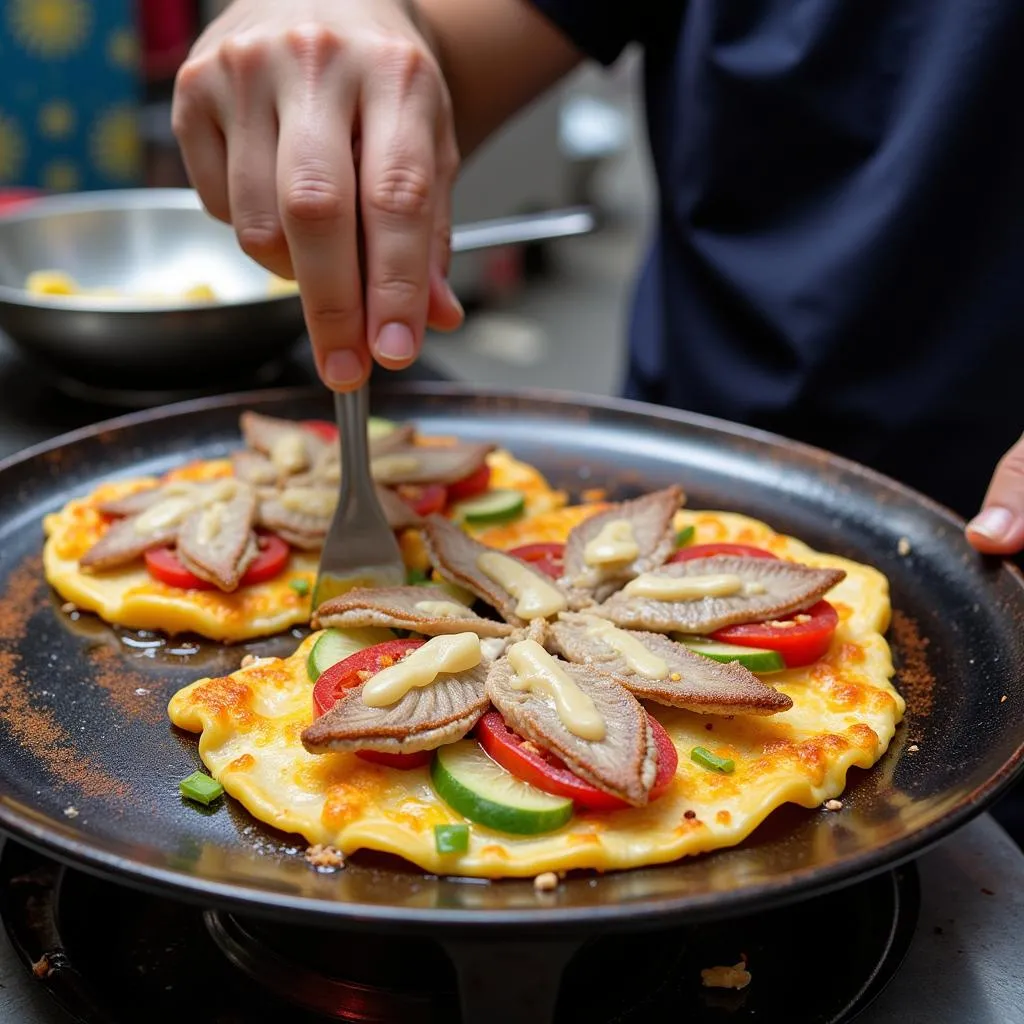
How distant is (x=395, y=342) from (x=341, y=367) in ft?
0.37

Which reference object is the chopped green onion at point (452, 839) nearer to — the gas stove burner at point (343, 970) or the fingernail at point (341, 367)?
the gas stove burner at point (343, 970)

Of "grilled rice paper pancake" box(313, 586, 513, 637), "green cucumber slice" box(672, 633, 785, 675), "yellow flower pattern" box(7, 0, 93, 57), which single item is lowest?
"yellow flower pattern" box(7, 0, 93, 57)

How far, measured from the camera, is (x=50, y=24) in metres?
6.17

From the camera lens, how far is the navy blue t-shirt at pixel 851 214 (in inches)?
103

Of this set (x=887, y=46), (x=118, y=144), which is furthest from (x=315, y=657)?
(x=118, y=144)

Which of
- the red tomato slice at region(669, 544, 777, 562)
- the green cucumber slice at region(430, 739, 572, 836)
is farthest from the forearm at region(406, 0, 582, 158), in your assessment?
the green cucumber slice at region(430, 739, 572, 836)

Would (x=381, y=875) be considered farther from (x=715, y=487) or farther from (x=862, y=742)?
Result: (x=715, y=487)

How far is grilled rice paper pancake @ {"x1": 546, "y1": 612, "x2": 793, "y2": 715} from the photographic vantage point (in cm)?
186

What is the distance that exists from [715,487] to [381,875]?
1512mm

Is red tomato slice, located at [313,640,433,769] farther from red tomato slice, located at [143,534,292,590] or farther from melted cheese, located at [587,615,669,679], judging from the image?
red tomato slice, located at [143,534,292,590]

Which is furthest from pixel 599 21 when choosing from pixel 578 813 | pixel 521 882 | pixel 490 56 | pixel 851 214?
pixel 521 882

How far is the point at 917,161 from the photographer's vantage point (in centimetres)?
262

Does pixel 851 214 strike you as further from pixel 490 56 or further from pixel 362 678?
pixel 362 678

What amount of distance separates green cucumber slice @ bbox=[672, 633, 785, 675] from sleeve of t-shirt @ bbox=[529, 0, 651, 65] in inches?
71.3
